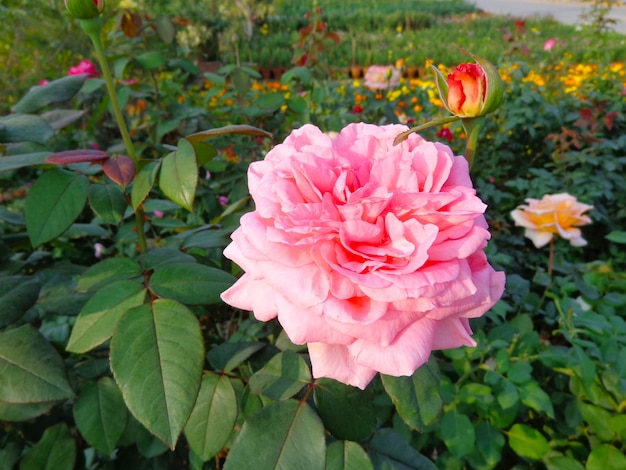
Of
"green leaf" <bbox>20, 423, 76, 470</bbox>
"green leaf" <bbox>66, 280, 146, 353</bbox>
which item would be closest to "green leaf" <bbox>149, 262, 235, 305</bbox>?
"green leaf" <bbox>66, 280, 146, 353</bbox>

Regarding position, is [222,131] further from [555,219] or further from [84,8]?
[555,219]

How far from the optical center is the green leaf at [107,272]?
0.60 meters

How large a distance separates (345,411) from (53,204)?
1.37ft

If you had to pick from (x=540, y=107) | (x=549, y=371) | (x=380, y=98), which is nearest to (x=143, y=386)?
(x=549, y=371)

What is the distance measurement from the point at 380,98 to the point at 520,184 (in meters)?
0.64

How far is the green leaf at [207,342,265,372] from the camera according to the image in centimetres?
58

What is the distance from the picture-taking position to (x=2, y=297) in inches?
22.4

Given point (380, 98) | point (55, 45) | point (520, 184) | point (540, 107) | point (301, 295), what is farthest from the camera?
point (55, 45)

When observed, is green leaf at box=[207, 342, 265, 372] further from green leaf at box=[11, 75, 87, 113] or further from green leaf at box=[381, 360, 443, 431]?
green leaf at box=[11, 75, 87, 113]

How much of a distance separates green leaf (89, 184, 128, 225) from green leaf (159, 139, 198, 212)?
117 millimetres

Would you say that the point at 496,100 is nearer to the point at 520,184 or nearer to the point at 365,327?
the point at 365,327

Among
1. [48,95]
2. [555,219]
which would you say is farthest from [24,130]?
[555,219]

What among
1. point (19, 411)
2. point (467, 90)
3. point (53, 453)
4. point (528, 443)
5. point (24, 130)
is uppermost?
point (467, 90)

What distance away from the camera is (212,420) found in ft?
1.75
